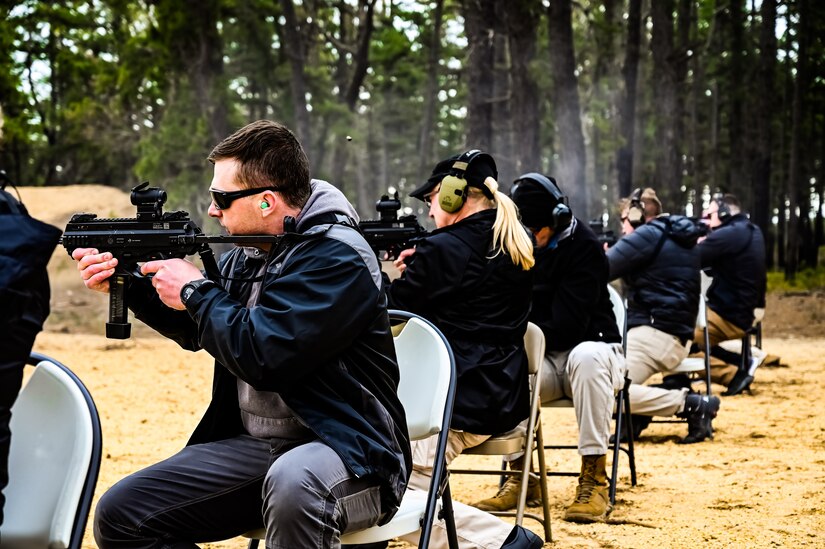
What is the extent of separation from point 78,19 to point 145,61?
7.83 m

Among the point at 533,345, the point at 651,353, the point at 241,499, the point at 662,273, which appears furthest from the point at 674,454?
the point at 241,499

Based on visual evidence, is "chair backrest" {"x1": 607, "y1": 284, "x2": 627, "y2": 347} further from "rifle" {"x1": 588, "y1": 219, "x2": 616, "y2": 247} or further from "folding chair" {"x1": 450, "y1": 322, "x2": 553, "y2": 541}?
"rifle" {"x1": 588, "y1": 219, "x2": 616, "y2": 247}

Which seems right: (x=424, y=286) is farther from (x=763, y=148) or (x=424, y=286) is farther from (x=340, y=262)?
(x=763, y=148)

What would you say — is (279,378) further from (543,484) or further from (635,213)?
(635,213)

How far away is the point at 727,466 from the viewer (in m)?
7.45

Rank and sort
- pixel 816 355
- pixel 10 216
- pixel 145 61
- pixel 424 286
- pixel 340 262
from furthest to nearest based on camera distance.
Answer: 1. pixel 145 61
2. pixel 816 355
3. pixel 424 286
4. pixel 340 262
5. pixel 10 216

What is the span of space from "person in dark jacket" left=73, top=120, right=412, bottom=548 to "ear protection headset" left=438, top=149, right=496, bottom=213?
186 cm

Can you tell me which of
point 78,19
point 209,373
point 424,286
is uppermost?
point 78,19

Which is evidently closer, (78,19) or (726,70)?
(78,19)

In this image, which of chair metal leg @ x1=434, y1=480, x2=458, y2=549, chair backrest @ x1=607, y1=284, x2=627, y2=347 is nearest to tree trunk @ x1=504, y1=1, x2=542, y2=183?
chair backrest @ x1=607, y1=284, x2=627, y2=347

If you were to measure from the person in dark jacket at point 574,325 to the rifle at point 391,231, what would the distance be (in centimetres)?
78

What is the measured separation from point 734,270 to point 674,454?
370 cm

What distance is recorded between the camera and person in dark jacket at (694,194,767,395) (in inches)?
432

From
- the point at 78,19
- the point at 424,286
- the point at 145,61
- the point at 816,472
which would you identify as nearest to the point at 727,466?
the point at 816,472
